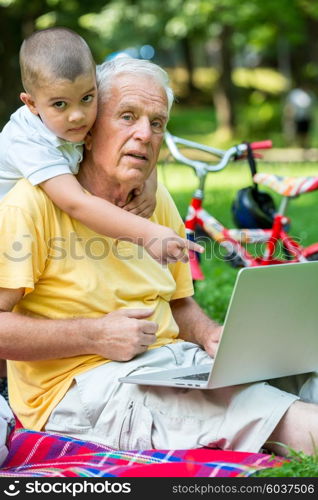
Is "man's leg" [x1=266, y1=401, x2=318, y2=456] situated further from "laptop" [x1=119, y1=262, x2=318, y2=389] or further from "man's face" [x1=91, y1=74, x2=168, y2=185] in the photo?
"man's face" [x1=91, y1=74, x2=168, y2=185]

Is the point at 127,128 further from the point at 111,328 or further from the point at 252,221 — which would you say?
the point at 252,221

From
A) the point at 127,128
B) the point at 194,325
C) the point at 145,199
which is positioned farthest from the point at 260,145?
the point at 127,128

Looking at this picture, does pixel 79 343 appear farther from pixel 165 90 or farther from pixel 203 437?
pixel 165 90

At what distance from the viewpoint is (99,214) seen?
2.77 m

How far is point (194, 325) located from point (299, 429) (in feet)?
2.33

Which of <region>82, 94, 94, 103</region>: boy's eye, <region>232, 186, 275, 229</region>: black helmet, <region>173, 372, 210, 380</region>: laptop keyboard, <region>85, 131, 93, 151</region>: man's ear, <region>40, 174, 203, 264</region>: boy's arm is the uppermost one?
<region>232, 186, 275, 229</region>: black helmet

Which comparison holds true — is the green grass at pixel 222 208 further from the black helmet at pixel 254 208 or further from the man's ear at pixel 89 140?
the man's ear at pixel 89 140

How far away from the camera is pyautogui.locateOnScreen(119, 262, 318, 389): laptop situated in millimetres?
2496

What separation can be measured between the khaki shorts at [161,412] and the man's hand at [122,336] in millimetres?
44

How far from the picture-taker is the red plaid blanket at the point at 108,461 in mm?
2488

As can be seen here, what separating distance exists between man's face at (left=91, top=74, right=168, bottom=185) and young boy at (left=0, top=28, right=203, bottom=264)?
0.06 metres

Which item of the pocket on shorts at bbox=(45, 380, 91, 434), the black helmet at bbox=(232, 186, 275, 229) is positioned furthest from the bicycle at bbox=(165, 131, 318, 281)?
the pocket on shorts at bbox=(45, 380, 91, 434)

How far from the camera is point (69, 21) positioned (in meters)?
18.7

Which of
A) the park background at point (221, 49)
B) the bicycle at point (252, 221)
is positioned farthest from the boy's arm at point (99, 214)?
the park background at point (221, 49)
